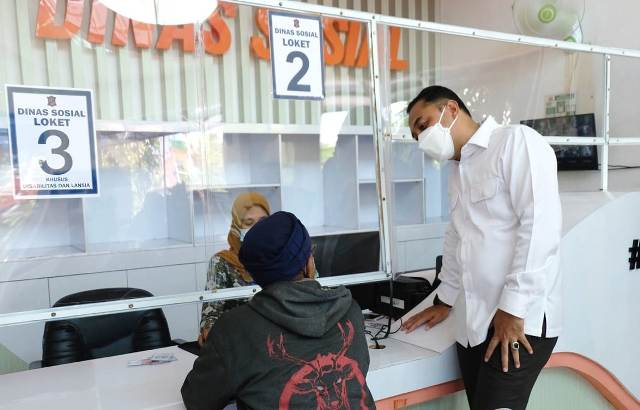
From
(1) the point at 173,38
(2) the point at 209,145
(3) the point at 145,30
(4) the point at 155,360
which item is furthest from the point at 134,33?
(4) the point at 155,360

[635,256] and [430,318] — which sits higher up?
[635,256]

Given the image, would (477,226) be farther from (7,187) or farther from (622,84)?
(622,84)

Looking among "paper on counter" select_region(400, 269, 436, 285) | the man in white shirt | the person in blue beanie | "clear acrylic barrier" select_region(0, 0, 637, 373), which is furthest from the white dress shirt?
"clear acrylic barrier" select_region(0, 0, 637, 373)

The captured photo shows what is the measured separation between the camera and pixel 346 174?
13.4 ft

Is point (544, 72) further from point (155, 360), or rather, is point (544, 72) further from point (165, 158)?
point (155, 360)

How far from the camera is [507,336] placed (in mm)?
1261

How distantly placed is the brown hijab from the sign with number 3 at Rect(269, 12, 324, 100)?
21.4 inches

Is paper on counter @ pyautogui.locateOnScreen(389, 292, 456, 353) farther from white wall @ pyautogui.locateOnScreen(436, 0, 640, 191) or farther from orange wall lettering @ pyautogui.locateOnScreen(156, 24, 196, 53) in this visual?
orange wall lettering @ pyautogui.locateOnScreen(156, 24, 196, 53)

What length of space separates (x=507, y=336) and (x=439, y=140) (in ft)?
1.81

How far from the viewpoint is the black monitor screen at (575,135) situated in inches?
144

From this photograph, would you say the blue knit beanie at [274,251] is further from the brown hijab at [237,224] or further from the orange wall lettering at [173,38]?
the orange wall lettering at [173,38]

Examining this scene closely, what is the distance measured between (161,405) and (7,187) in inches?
34.6

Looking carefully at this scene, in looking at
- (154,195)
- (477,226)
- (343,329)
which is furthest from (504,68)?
(343,329)

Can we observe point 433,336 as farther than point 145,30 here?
No
